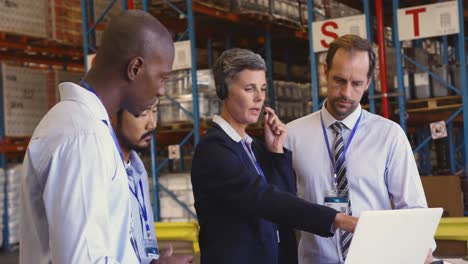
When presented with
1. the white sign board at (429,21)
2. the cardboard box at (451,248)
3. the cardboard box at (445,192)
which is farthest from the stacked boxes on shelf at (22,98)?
the cardboard box at (451,248)

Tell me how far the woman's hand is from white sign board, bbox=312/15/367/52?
562 cm

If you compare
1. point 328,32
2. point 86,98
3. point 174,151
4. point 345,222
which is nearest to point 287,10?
point 174,151

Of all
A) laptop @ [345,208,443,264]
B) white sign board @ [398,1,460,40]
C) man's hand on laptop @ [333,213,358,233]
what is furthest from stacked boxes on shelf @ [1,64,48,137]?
laptop @ [345,208,443,264]

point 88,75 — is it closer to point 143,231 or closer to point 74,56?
point 143,231

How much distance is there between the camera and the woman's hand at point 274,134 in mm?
3000

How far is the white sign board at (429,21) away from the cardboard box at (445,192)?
186 centimetres

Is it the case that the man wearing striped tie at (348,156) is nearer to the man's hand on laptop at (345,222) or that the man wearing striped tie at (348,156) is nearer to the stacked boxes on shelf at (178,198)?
the man's hand on laptop at (345,222)

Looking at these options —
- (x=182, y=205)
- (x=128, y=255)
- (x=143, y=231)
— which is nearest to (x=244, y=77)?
(x=143, y=231)

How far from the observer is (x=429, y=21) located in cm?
802

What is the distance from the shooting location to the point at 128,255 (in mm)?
1804

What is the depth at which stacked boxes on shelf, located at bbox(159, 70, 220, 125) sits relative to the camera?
10.5 m

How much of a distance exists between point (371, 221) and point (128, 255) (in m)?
0.82

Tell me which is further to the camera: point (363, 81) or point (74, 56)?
point (74, 56)

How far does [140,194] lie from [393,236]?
90 cm
